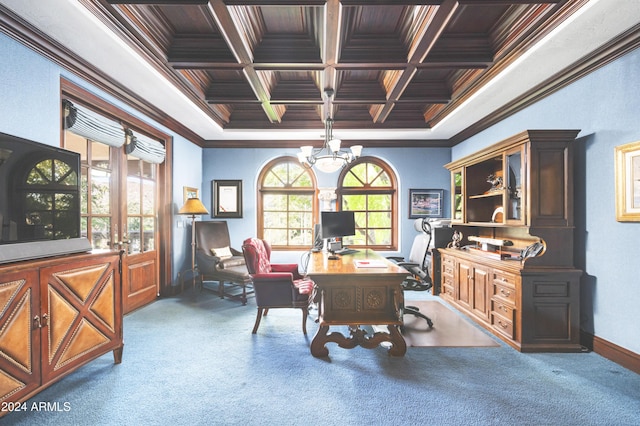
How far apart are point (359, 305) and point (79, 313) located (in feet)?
6.95

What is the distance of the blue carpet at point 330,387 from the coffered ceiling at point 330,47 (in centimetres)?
267

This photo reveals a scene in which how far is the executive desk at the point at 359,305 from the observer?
254 centimetres

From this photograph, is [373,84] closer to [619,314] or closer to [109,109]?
[109,109]

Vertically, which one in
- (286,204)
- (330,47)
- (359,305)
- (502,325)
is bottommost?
(502,325)

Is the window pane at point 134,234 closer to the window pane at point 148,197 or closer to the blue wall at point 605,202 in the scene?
the window pane at point 148,197

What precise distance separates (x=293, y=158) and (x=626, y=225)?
456 centimetres

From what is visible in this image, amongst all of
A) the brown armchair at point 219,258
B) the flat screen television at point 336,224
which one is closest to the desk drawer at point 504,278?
the flat screen television at point 336,224

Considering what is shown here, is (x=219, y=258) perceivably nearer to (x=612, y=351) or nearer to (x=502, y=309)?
(x=502, y=309)

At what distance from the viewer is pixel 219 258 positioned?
460 cm

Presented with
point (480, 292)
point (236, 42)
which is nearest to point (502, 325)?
point (480, 292)

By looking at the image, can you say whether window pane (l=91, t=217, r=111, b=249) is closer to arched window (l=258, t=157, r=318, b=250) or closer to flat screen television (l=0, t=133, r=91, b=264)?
flat screen television (l=0, t=133, r=91, b=264)

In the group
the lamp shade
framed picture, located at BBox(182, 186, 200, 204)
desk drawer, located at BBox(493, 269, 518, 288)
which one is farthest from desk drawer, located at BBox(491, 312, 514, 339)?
framed picture, located at BBox(182, 186, 200, 204)

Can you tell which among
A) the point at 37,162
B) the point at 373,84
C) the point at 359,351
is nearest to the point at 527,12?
the point at 373,84

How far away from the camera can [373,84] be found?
12.5 feet
